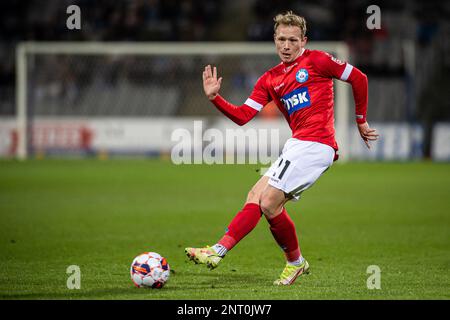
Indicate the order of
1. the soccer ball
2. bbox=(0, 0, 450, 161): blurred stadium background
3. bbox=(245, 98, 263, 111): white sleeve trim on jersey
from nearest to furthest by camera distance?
the soccer ball
bbox=(245, 98, 263, 111): white sleeve trim on jersey
bbox=(0, 0, 450, 161): blurred stadium background

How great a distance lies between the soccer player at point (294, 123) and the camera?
6.60m

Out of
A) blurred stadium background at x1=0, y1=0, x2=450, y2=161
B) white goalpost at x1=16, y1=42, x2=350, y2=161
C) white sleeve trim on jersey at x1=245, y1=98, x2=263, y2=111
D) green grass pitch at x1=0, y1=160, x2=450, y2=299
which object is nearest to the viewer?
green grass pitch at x1=0, y1=160, x2=450, y2=299

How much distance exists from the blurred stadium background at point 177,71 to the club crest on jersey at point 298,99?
16.9 metres

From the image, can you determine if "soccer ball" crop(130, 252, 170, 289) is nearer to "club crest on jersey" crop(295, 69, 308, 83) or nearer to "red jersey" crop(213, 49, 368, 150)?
"red jersey" crop(213, 49, 368, 150)

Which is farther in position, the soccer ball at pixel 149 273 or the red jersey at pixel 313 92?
the red jersey at pixel 313 92

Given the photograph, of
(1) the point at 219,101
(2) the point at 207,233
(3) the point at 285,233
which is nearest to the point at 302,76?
(1) the point at 219,101

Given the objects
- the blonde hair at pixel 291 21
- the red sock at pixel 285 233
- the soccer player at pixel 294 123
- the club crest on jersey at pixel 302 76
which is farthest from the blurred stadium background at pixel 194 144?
the blonde hair at pixel 291 21

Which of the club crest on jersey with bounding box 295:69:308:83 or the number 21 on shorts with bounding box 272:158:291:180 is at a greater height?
the club crest on jersey with bounding box 295:69:308:83

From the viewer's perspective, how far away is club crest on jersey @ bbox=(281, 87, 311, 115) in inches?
267

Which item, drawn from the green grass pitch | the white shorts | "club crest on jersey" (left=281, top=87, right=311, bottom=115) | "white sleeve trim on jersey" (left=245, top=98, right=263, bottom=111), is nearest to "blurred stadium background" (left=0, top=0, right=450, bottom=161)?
the green grass pitch

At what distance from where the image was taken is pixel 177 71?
2656 cm

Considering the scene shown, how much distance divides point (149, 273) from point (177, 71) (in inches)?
809

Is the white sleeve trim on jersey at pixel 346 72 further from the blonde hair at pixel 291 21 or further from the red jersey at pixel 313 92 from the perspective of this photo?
the blonde hair at pixel 291 21
